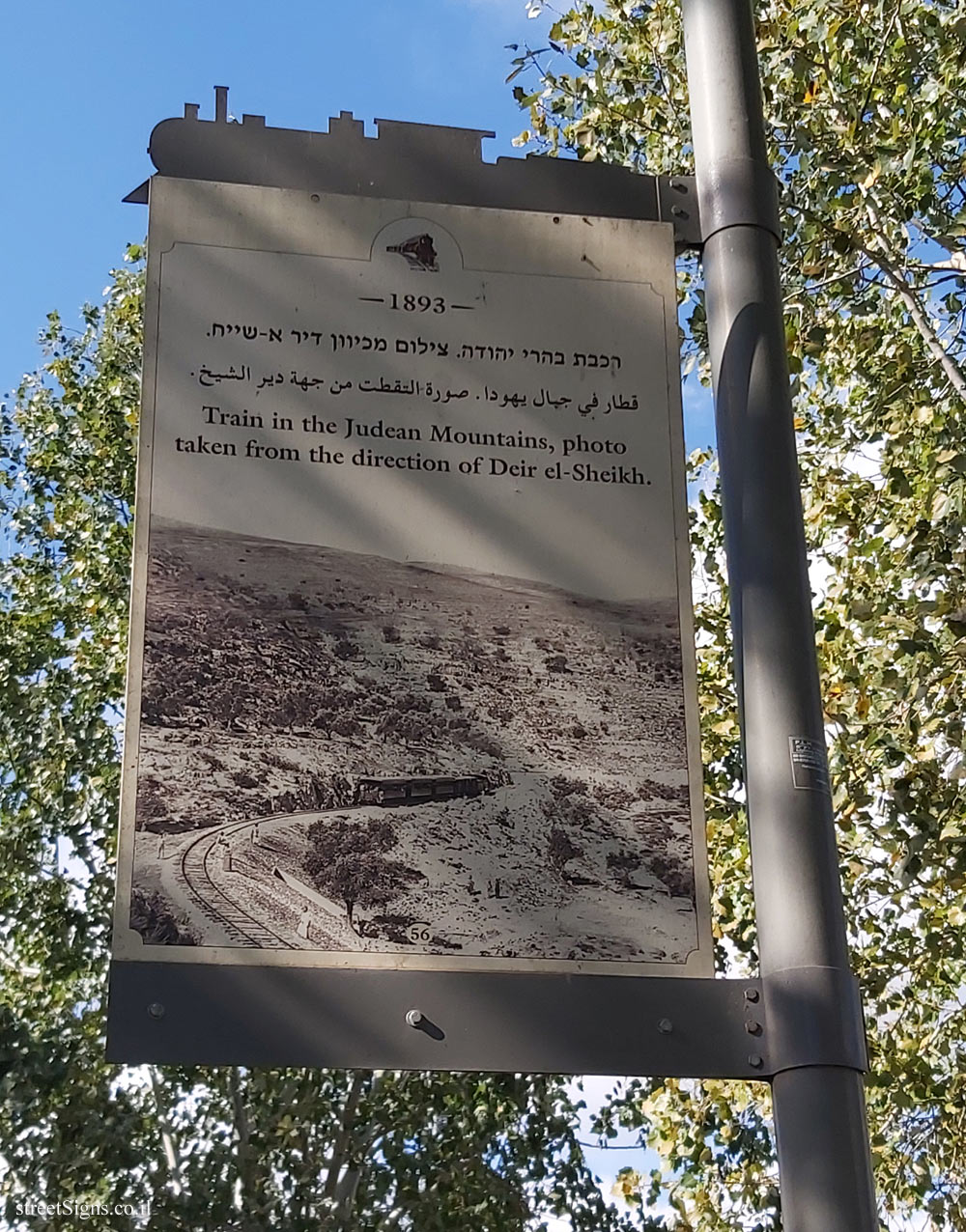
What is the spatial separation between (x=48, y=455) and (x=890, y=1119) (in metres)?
9.72

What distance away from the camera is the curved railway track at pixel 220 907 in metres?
2.29

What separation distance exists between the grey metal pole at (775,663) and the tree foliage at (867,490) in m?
3.55

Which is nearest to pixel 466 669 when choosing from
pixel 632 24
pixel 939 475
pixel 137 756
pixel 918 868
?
pixel 137 756

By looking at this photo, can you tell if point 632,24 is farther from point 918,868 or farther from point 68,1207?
point 68,1207

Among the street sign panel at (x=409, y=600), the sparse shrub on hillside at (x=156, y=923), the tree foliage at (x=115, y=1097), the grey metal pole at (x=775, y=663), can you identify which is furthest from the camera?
the tree foliage at (x=115, y=1097)

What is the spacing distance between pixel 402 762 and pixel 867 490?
6.01m

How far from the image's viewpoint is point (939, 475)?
669 cm

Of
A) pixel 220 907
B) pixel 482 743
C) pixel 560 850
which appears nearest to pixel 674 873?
pixel 560 850

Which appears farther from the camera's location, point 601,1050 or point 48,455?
point 48,455

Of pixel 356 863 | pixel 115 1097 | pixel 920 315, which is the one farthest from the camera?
pixel 115 1097

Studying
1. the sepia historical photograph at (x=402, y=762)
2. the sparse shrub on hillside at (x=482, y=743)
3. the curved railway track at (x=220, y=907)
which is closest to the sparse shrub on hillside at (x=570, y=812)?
the sepia historical photograph at (x=402, y=762)

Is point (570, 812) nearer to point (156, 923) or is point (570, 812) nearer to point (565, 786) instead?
point (565, 786)

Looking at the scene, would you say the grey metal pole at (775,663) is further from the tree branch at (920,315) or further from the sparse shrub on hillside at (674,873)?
the tree branch at (920,315)

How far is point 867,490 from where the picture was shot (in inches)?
315
